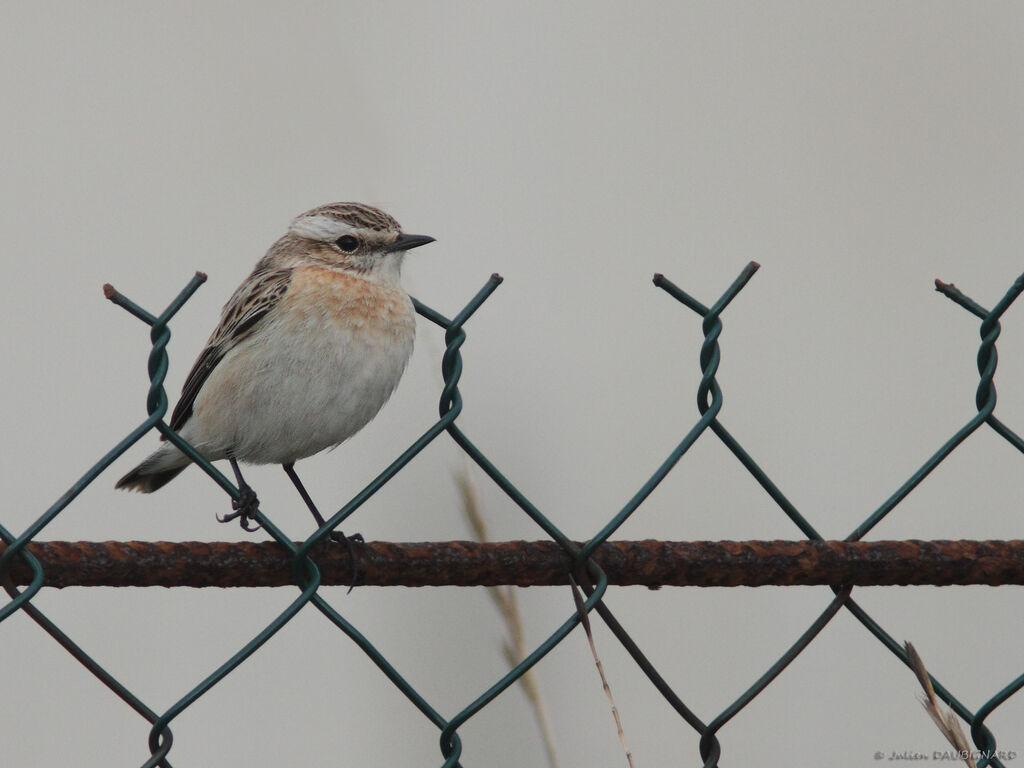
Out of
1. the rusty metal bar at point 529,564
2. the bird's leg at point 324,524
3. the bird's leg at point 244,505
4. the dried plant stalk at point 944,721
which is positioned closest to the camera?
the dried plant stalk at point 944,721

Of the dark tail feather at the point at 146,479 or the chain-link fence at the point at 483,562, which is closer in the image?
the chain-link fence at the point at 483,562

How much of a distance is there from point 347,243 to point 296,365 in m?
0.70

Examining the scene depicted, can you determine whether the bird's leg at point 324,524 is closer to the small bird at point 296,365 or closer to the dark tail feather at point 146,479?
the small bird at point 296,365

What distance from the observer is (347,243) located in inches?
143

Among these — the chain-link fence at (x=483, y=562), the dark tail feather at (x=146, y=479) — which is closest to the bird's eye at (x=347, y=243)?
the dark tail feather at (x=146, y=479)

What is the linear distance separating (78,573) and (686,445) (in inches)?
43.0

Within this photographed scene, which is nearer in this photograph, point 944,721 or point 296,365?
point 944,721

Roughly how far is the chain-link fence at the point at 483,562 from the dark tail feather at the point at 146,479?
1.75 m

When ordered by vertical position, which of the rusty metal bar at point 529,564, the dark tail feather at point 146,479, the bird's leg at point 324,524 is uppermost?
the rusty metal bar at point 529,564

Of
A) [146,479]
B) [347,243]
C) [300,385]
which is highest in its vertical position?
[347,243]

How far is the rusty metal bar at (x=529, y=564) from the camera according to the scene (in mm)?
1757

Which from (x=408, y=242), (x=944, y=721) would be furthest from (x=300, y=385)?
(x=944, y=721)

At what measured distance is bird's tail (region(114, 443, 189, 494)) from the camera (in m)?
3.54

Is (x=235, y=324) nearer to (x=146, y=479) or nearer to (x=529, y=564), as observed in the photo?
(x=146, y=479)
